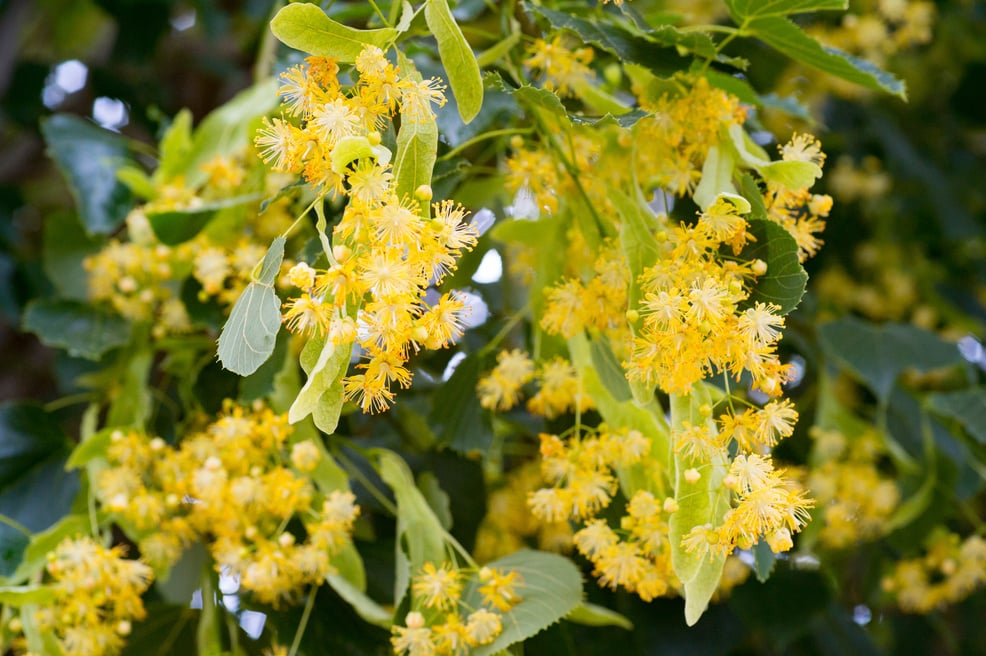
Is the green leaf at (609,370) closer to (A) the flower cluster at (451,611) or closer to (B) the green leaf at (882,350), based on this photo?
(A) the flower cluster at (451,611)

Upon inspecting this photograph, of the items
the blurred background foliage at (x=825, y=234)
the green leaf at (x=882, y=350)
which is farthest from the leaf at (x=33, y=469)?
the green leaf at (x=882, y=350)

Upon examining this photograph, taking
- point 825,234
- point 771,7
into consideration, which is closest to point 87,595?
point 771,7

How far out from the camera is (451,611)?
754mm

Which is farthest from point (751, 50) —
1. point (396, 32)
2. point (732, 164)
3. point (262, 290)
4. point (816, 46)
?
point (262, 290)

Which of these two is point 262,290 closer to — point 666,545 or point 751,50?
point 666,545

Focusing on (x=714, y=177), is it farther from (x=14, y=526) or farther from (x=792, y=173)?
(x=14, y=526)

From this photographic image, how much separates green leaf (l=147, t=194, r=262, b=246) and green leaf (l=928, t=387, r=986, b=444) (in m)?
0.90

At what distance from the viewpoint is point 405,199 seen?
557mm

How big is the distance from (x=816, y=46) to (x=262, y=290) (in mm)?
509

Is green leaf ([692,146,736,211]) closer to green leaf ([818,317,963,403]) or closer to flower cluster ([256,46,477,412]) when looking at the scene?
flower cluster ([256,46,477,412])

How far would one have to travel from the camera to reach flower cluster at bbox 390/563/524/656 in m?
0.71

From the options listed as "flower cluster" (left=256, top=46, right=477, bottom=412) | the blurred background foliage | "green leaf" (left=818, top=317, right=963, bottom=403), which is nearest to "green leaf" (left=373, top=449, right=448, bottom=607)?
the blurred background foliage

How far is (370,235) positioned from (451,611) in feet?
1.19

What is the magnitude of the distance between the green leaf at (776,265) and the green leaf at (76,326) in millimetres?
715
